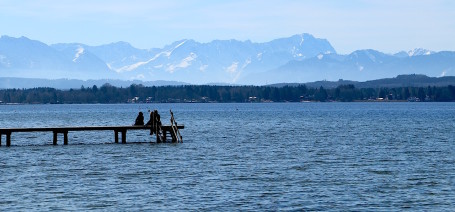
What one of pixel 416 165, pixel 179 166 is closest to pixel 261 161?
pixel 179 166

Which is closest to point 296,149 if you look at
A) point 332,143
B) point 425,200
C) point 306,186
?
point 332,143

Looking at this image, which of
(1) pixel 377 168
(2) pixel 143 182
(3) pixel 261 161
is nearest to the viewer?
(2) pixel 143 182

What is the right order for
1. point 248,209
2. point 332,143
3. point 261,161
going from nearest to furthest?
point 248,209 < point 261,161 < point 332,143

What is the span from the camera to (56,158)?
5872 centimetres

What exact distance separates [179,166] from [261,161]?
669 centimetres

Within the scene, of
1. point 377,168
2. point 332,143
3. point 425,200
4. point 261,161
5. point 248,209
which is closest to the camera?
point 248,209

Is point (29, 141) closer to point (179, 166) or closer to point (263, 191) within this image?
point (179, 166)

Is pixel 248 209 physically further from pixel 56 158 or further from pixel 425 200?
pixel 56 158

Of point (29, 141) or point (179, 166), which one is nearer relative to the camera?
point (179, 166)

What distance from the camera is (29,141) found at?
8538 centimetres

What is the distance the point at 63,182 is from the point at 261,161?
655 inches

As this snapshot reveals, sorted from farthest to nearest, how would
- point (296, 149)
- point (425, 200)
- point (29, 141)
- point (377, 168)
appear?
point (29, 141), point (296, 149), point (377, 168), point (425, 200)

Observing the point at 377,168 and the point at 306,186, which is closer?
the point at 306,186

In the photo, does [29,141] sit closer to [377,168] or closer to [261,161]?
[261,161]
